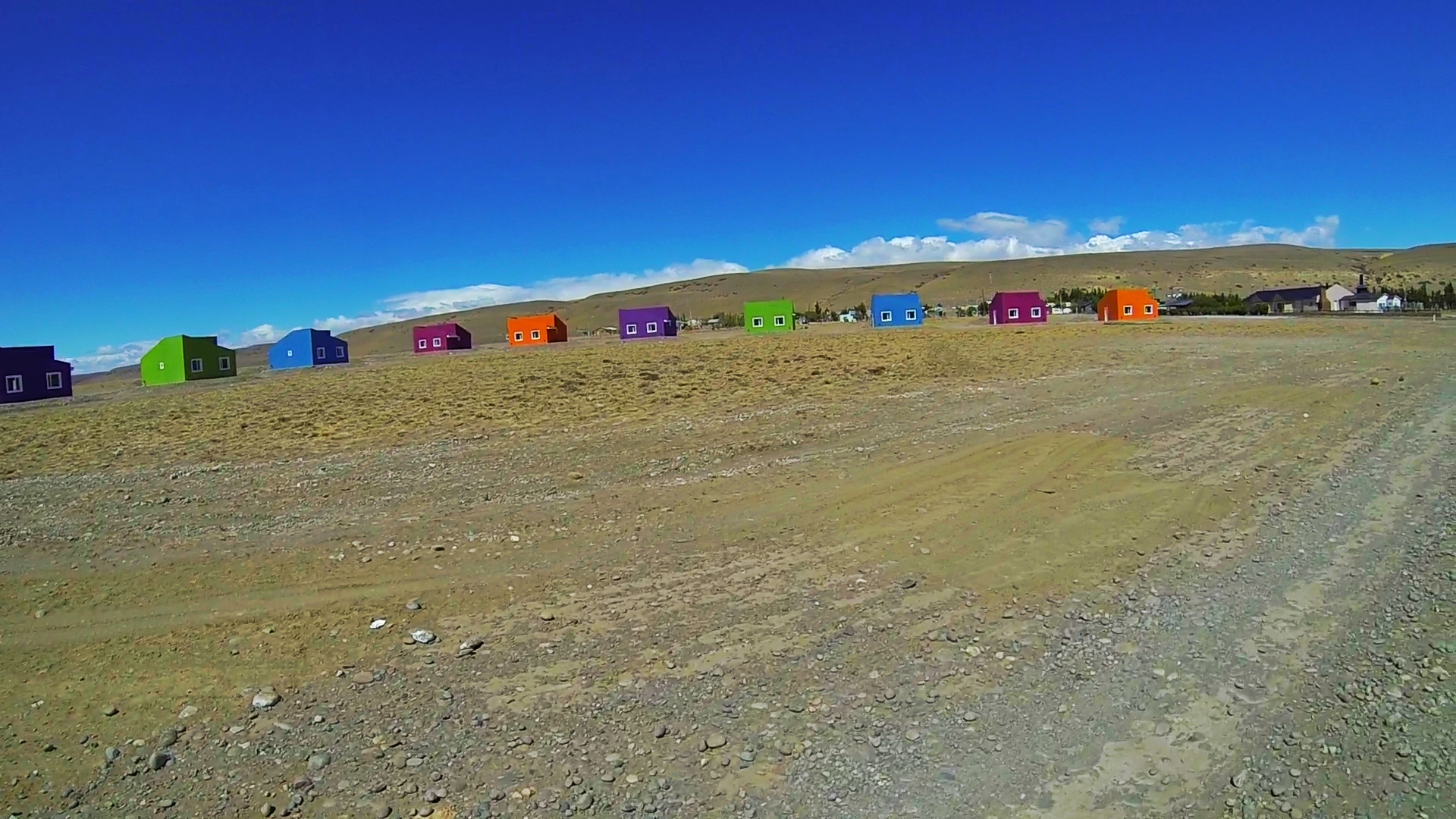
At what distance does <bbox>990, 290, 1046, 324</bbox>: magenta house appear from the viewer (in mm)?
65688

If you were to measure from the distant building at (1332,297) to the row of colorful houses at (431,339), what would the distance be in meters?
30.9

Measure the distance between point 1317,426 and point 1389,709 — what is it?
29.9 feet

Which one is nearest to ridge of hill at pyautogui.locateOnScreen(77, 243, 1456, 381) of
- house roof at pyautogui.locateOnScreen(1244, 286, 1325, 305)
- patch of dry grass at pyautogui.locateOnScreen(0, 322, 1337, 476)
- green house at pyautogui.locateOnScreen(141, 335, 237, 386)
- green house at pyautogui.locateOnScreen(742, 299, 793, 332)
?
house roof at pyautogui.locateOnScreen(1244, 286, 1325, 305)

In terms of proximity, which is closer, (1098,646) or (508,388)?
(1098,646)

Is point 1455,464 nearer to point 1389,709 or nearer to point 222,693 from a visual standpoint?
point 1389,709

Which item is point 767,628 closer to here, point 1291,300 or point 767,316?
point 767,316

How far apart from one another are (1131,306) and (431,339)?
57.8m

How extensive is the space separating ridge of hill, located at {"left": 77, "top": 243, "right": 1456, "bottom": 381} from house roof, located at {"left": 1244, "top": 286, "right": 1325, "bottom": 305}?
92.9 ft

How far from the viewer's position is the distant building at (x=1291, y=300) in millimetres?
83500

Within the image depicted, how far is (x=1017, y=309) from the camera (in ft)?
216

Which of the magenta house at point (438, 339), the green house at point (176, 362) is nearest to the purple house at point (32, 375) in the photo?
the green house at point (176, 362)

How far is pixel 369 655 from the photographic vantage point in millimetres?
5402

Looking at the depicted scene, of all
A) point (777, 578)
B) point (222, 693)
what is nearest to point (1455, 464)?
point (777, 578)

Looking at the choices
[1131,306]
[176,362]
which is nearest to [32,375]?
[176,362]
